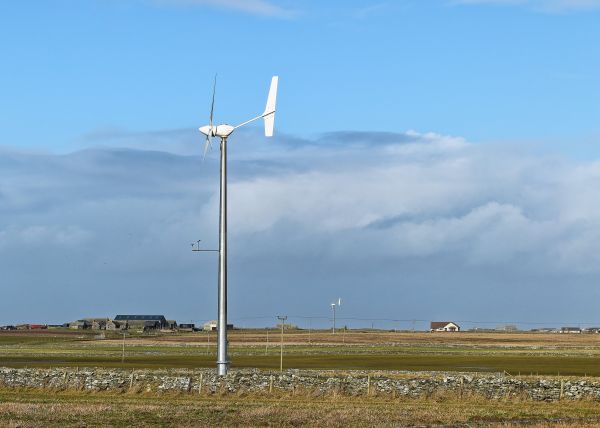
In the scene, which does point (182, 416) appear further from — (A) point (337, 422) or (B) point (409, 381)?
(B) point (409, 381)

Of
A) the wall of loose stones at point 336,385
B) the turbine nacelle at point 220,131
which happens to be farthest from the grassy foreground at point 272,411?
the turbine nacelle at point 220,131

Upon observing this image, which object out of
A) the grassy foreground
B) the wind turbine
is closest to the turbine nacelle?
the wind turbine

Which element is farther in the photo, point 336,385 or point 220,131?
point 220,131

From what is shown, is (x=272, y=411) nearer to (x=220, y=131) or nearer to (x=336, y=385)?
(x=336, y=385)

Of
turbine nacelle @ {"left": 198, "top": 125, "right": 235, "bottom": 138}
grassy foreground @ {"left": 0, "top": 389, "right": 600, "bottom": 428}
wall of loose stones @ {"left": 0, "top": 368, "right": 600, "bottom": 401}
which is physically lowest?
grassy foreground @ {"left": 0, "top": 389, "right": 600, "bottom": 428}

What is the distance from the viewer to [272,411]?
55344 millimetres

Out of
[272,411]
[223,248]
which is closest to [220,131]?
[223,248]

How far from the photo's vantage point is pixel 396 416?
54.2 m

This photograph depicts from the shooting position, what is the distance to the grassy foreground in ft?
165

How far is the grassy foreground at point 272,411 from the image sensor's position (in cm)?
5025

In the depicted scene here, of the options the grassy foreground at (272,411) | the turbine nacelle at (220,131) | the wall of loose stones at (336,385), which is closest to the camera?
the grassy foreground at (272,411)

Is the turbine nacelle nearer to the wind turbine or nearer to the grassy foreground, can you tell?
the wind turbine

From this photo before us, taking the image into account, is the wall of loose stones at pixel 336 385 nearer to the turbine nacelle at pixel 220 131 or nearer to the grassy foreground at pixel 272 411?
the grassy foreground at pixel 272 411

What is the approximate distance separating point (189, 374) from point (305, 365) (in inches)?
1538
